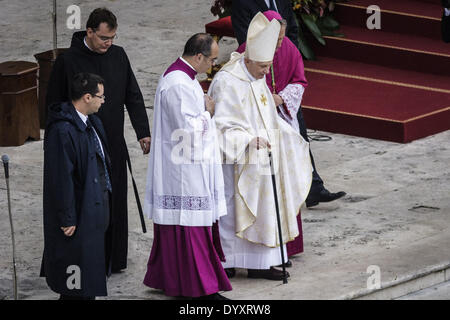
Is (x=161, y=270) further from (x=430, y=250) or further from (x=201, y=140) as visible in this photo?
(x=430, y=250)

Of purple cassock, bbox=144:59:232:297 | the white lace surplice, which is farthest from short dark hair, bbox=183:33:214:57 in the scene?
the white lace surplice

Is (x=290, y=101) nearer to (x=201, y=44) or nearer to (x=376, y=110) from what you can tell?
(x=201, y=44)

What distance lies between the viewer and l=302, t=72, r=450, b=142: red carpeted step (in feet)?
43.5

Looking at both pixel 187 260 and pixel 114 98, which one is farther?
pixel 114 98

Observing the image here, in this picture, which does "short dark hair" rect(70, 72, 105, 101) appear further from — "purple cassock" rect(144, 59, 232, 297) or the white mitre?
the white mitre

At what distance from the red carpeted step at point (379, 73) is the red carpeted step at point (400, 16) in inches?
24.7

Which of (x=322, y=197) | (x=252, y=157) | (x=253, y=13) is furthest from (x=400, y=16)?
(x=252, y=157)

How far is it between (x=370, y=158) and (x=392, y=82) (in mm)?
1916

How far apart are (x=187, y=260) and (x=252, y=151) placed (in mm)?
1006

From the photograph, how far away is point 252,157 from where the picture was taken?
9.65 m

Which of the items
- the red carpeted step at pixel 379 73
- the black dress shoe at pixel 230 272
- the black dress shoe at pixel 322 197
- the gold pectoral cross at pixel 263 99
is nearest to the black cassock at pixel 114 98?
the black dress shoe at pixel 230 272

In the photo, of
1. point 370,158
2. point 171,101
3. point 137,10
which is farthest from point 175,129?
point 137,10

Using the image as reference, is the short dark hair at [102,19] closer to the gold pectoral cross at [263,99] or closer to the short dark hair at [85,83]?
the short dark hair at [85,83]

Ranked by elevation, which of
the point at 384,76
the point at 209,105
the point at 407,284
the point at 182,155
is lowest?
the point at 407,284
